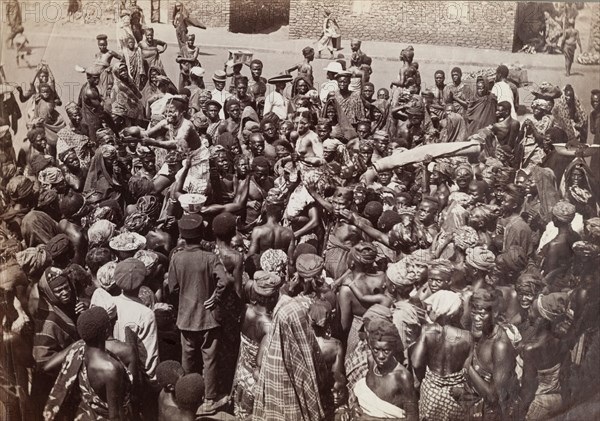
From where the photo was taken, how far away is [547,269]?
7.66 metres

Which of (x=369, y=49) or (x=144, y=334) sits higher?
(x=369, y=49)

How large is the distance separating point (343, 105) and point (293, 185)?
37.6 inches

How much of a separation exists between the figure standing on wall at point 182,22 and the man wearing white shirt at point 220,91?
45 centimetres

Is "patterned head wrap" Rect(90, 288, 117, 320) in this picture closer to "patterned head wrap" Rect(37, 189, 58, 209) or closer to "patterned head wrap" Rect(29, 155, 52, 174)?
"patterned head wrap" Rect(37, 189, 58, 209)

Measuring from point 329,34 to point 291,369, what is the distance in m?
3.07

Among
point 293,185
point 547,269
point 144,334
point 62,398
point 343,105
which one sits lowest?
point 62,398

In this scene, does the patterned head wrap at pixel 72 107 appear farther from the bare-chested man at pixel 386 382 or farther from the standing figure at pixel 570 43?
the standing figure at pixel 570 43

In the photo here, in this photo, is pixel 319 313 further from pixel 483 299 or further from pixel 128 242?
pixel 128 242

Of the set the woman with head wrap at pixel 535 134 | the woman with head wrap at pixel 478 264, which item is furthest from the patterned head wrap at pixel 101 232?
the woman with head wrap at pixel 535 134

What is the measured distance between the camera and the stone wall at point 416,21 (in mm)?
7766

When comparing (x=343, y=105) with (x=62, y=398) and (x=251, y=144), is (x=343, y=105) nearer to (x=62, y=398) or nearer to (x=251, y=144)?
(x=251, y=144)

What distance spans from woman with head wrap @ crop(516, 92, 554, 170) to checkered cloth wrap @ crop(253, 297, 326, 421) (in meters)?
2.46

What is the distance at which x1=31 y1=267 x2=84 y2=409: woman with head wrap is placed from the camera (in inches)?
292

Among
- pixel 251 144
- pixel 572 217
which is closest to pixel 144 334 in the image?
pixel 251 144
